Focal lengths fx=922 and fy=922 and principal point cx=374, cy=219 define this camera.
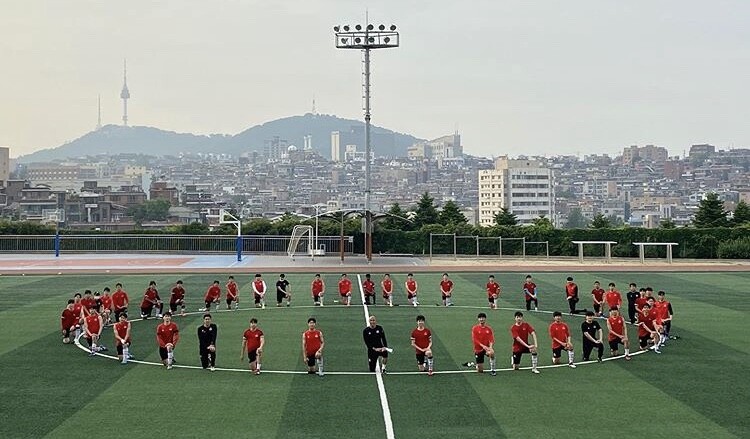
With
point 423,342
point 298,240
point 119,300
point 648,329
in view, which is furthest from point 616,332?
point 298,240

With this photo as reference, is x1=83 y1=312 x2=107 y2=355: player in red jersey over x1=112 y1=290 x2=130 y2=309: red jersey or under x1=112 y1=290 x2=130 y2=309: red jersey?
under

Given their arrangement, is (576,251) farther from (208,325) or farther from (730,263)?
(208,325)

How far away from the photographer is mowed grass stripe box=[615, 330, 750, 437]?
55.0 feet

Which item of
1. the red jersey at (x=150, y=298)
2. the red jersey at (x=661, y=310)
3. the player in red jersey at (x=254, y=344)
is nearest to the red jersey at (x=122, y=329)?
the player in red jersey at (x=254, y=344)

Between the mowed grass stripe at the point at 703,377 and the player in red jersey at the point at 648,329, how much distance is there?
35 cm

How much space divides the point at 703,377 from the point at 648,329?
3.52 metres

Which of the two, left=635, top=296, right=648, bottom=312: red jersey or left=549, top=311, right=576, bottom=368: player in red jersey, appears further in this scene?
left=635, top=296, right=648, bottom=312: red jersey

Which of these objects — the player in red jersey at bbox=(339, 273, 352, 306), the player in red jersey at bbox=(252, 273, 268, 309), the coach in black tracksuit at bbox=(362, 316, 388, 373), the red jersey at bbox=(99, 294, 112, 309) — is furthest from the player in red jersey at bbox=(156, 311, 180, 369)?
the player in red jersey at bbox=(339, 273, 352, 306)

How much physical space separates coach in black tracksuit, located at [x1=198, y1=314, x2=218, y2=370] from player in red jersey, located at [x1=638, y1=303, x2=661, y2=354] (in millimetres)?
10982

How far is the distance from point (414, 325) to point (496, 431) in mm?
13457

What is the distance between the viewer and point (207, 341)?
21203 mm

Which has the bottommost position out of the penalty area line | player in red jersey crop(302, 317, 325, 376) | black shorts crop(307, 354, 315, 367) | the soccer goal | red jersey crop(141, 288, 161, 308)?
the penalty area line

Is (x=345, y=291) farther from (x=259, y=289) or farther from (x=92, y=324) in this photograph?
(x=92, y=324)

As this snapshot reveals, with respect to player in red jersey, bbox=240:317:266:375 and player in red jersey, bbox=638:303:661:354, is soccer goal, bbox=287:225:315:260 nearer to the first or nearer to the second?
player in red jersey, bbox=638:303:661:354
